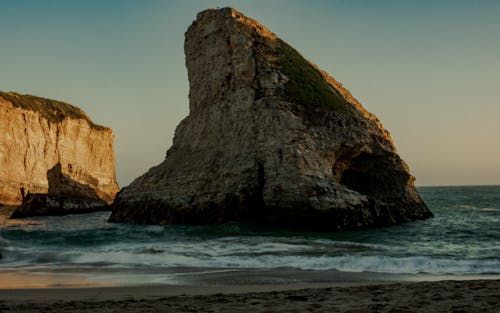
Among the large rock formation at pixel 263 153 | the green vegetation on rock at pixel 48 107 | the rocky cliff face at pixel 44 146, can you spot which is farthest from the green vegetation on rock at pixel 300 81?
the green vegetation on rock at pixel 48 107

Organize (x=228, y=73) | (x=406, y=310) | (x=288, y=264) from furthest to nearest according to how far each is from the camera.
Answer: (x=228, y=73), (x=288, y=264), (x=406, y=310)

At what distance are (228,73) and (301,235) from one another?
11.9 m

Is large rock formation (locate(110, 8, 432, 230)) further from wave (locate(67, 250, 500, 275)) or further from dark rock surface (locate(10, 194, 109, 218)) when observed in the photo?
dark rock surface (locate(10, 194, 109, 218))

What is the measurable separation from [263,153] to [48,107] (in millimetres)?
51170

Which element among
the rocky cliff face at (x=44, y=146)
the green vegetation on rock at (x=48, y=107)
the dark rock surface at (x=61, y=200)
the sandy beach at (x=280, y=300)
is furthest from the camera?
the green vegetation on rock at (x=48, y=107)

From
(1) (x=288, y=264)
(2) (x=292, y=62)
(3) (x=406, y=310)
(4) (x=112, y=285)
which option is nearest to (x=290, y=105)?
(2) (x=292, y=62)

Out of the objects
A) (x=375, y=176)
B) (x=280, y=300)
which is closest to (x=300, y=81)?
(x=375, y=176)

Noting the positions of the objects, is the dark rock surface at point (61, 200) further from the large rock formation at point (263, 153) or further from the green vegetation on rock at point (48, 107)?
the green vegetation on rock at point (48, 107)

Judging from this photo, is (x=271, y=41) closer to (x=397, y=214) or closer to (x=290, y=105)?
(x=290, y=105)

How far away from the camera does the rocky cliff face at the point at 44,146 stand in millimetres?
56969

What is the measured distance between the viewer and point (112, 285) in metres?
8.34

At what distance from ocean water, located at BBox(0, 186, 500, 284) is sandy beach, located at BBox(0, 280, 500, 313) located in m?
1.93

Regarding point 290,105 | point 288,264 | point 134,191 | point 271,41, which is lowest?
point 288,264

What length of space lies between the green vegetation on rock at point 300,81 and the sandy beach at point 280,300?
1813 centimetres
